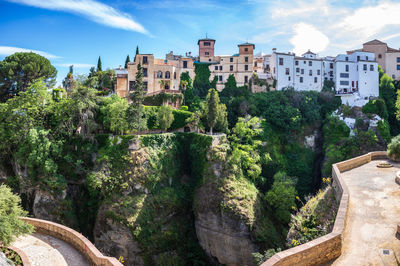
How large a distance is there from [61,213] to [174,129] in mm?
15712

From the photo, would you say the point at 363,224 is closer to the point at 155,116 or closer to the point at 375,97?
the point at 155,116

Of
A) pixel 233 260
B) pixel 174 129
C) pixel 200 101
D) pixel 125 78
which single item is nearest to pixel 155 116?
pixel 174 129

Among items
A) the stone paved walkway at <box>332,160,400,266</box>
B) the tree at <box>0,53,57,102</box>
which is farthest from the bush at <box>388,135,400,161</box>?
the tree at <box>0,53,57,102</box>

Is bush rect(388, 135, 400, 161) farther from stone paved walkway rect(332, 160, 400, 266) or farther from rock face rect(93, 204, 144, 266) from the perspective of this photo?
rock face rect(93, 204, 144, 266)

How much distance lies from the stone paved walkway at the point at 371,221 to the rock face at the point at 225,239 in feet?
39.7

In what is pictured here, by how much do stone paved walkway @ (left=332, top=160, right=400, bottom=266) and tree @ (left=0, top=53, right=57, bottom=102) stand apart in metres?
42.2

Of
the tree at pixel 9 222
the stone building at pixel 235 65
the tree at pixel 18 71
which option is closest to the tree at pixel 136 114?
the tree at pixel 9 222

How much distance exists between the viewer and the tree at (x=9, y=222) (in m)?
14.2

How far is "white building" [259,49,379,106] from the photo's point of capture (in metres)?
51.7

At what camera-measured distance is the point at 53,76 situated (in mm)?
46250

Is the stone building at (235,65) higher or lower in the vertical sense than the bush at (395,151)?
higher

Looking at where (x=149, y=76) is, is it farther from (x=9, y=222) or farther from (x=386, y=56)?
(x=386, y=56)

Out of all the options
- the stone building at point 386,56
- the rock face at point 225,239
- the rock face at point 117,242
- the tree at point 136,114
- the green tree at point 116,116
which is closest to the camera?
the rock face at point 117,242

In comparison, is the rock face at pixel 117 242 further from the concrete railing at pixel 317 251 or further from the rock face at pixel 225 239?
the concrete railing at pixel 317 251
